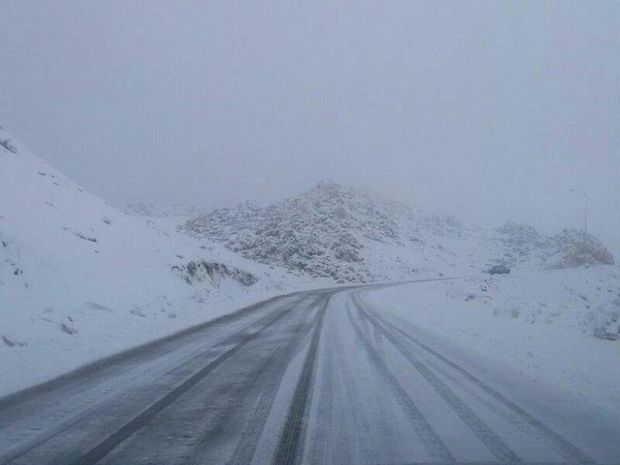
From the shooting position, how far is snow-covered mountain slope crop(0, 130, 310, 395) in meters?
12.6

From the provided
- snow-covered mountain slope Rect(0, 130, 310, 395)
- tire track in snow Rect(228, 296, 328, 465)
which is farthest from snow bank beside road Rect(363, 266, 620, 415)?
snow-covered mountain slope Rect(0, 130, 310, 395)

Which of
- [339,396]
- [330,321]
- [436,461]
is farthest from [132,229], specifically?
[436,461]

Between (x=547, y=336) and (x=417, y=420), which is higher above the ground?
(x=547, y=336)

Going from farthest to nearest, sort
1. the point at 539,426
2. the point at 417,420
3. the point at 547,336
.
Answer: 1. the point at 547,336
2. the point at 417,420
3. the point at 539,426

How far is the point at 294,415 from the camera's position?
21.7 feet

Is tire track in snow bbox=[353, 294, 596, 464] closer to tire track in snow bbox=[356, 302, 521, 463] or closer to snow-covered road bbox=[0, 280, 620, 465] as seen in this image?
snow-covered road bbox=[0, 280, 620, 465]

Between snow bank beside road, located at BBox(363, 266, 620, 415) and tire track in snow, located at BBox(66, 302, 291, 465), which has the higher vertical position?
snow bank beside road, located at BBox(363, 266, 620, 415)

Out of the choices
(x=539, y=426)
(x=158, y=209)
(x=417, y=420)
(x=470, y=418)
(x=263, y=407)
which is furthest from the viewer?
(x=158, y=209)

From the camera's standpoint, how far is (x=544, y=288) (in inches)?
1156

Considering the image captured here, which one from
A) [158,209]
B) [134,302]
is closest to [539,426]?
[134,302]

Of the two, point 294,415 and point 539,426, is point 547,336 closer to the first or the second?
point 539,426

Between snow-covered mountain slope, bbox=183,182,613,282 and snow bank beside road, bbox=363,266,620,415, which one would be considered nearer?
snow bank beside road, bbox=363,266,620,415

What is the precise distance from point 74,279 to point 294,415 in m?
14.7

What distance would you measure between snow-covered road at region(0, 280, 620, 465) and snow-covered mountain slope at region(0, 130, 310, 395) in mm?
1925
